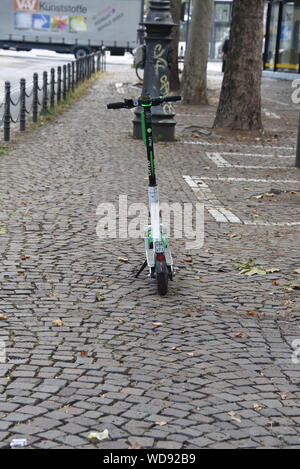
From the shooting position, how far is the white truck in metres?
58.1

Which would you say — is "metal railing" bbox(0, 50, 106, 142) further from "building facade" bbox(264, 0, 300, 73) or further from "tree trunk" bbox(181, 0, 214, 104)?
"building facade" bbox(264, 0, 300, 73)

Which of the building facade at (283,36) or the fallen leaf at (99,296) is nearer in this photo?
the fallen leaf at (99,296)

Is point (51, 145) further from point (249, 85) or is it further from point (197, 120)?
point (197, 120)

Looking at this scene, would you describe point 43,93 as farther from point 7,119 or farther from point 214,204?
point 214,204

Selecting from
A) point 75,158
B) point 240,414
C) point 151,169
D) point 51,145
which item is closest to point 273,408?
point 240,414

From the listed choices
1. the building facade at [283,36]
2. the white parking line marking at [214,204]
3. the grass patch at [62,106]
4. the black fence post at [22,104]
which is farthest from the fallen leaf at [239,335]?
the building facade at [283,36]

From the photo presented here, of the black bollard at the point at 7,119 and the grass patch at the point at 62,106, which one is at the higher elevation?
the black bollard at the point at 7,119

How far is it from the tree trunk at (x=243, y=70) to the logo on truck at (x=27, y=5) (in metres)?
40.2

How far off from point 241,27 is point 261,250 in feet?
36.0

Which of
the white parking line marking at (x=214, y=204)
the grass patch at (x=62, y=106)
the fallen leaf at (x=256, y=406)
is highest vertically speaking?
the fallen leaf at (x=256, y=406)

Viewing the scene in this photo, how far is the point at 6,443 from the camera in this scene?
4613 mm

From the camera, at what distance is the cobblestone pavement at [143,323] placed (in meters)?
4.95

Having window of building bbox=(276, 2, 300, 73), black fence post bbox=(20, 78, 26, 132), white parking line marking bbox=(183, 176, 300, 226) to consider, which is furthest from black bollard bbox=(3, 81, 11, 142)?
window of building bbox=(276, 2, 300, 73)

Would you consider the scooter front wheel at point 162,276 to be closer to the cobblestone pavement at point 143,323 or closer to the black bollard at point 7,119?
the cobblestone pavement at point 143,323
